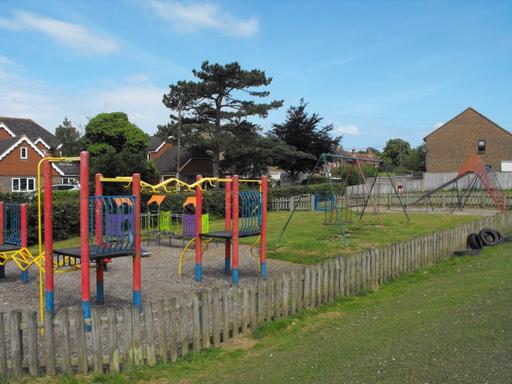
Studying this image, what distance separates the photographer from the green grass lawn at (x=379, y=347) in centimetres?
491

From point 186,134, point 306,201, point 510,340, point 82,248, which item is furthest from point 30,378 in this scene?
point 186,134

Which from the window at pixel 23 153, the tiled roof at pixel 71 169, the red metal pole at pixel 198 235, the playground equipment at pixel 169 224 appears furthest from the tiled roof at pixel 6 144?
the red metal pole at pixel 198 235

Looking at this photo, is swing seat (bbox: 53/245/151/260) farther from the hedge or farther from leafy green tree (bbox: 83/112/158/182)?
leafy green tree (bbox: 83/112/158/182)

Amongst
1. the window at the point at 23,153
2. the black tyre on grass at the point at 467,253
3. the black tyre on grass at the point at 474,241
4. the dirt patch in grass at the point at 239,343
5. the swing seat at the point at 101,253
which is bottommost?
the dirt patch in grass at the point at 239,343

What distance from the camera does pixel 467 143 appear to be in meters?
60.3

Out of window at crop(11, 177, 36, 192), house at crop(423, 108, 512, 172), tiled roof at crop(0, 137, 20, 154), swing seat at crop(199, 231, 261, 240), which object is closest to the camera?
swing seat at crop(199, 231, 261, 240)

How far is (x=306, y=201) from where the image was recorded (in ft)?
108

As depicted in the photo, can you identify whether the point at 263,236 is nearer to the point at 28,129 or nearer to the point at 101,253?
the point at 101,253

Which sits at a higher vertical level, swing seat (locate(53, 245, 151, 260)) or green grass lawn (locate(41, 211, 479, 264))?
swing seat (locate(53, 245, 151, 260))

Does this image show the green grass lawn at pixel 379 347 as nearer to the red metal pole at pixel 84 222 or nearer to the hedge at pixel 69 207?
the red metal pole at pixel 84 222

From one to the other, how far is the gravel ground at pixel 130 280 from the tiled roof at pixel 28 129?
53.4 m

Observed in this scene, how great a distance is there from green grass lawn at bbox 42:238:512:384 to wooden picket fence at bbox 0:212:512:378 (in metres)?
0.18

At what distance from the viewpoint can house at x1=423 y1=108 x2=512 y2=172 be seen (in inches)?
2324

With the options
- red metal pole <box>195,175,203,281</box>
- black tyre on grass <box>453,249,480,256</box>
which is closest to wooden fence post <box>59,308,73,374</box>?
red metal pole <box>195,175,203,281</box>
